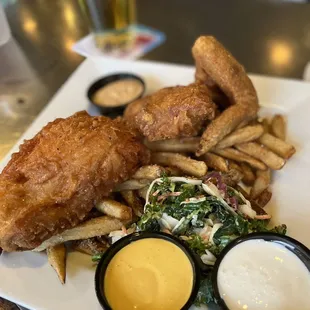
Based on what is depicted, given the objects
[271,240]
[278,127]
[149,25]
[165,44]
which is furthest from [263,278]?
[149,25]

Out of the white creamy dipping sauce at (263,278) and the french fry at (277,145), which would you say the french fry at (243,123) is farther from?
the white creamy dipping sauce at (263,278)

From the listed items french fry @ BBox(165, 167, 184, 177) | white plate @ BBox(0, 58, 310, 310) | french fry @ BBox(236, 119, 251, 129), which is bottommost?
white plate @ BBox(0, 58, 310, 310)

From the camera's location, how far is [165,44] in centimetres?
470

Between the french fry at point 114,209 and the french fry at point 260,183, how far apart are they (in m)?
0.82

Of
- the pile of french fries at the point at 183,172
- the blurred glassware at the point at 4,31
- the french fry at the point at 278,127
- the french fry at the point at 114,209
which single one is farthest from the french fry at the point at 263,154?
the blurred glassware at the point at 4,31

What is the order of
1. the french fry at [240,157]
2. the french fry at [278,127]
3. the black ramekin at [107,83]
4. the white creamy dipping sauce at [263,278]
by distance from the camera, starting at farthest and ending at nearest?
the black ramekin at [107,83]
the french fry at [278,127]
the french fry at [240,157]
the white creamy dipping sauce at [263,278]

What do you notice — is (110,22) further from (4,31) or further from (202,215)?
(202,215)

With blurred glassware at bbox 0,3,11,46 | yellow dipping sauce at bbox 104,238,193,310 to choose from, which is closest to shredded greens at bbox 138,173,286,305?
yellow dipping sauce at bbox 104,238,193,310

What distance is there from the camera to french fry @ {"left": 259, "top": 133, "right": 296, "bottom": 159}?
294cm

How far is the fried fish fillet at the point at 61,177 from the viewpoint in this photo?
2371 mm

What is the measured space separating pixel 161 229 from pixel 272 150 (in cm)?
100

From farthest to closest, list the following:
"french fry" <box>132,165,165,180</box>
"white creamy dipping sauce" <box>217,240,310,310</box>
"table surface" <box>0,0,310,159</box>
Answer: "table surface" <box>0,0,310,159</box> < "french fry" <box>132,165,165,180</box> < "white creamy dipping sauce" <box>217,240,310,310</box>

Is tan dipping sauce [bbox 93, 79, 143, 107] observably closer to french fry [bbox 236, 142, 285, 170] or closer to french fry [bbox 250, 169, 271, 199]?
french fry [bbox 236, 142, 285, 170]

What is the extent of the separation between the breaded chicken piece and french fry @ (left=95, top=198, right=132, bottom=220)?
1.66 ft
